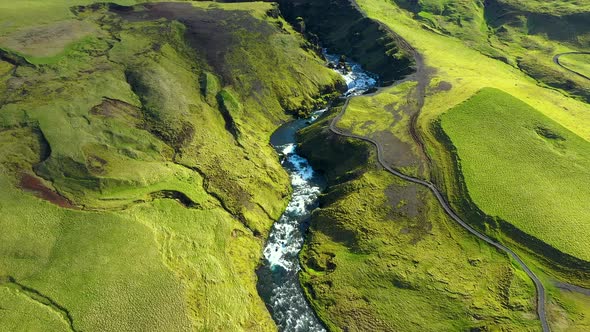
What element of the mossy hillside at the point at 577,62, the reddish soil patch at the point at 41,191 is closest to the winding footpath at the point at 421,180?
the mossy hillside at the point at 577,62

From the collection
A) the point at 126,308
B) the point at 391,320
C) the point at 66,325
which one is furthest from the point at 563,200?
the point at 66,325

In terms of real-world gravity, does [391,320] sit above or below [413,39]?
below

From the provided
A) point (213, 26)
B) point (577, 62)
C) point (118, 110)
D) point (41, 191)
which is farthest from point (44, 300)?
point (577, 62)

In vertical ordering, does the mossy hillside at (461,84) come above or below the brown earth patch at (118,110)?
above

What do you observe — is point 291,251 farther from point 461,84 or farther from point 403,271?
point 461,84

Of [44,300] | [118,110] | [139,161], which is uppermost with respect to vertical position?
[118,110]

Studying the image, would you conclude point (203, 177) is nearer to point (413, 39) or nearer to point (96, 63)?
point (96, 63)

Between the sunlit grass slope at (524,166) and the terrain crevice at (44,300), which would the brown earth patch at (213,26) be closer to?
the sunlit grass slope at (524,166)
